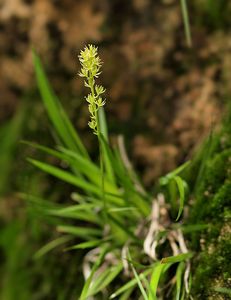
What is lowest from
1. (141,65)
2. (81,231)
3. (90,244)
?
(90,244)

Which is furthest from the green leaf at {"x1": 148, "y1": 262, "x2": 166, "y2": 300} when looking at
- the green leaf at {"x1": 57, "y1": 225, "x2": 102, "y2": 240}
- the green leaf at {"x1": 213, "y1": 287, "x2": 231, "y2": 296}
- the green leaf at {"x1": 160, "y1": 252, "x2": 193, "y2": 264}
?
the green leaf at {"x1": 57, "y1": 225, "x2": 102, "y2": 240}

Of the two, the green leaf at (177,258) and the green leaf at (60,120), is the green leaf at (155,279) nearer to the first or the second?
the green leaf at (177,258)

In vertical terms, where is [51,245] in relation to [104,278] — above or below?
above

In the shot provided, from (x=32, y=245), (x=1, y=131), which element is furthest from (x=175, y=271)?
(x=1, y=131)

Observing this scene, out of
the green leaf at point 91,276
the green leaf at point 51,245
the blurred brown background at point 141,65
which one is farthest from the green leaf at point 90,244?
the blurred brown background at point 141,65

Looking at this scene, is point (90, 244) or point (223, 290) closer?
point (223, 290)

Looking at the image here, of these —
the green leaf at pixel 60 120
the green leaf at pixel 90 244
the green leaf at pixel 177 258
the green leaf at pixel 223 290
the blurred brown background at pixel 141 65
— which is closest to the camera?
the green leaf at pixel 223 290

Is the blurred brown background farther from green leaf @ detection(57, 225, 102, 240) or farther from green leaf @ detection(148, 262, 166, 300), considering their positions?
green leaf @ detection(148, 262, 166, 300)

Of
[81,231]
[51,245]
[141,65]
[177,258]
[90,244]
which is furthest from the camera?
[141,65]

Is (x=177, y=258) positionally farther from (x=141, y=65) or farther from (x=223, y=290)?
(x=141, y=65)

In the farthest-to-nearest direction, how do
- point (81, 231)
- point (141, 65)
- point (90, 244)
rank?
point (141, 65)
point (81, 231)
point (90, 244)

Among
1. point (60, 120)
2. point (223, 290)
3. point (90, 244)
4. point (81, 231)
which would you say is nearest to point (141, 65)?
point (60, 120)

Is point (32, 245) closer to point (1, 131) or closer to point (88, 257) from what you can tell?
point (88, 257)
